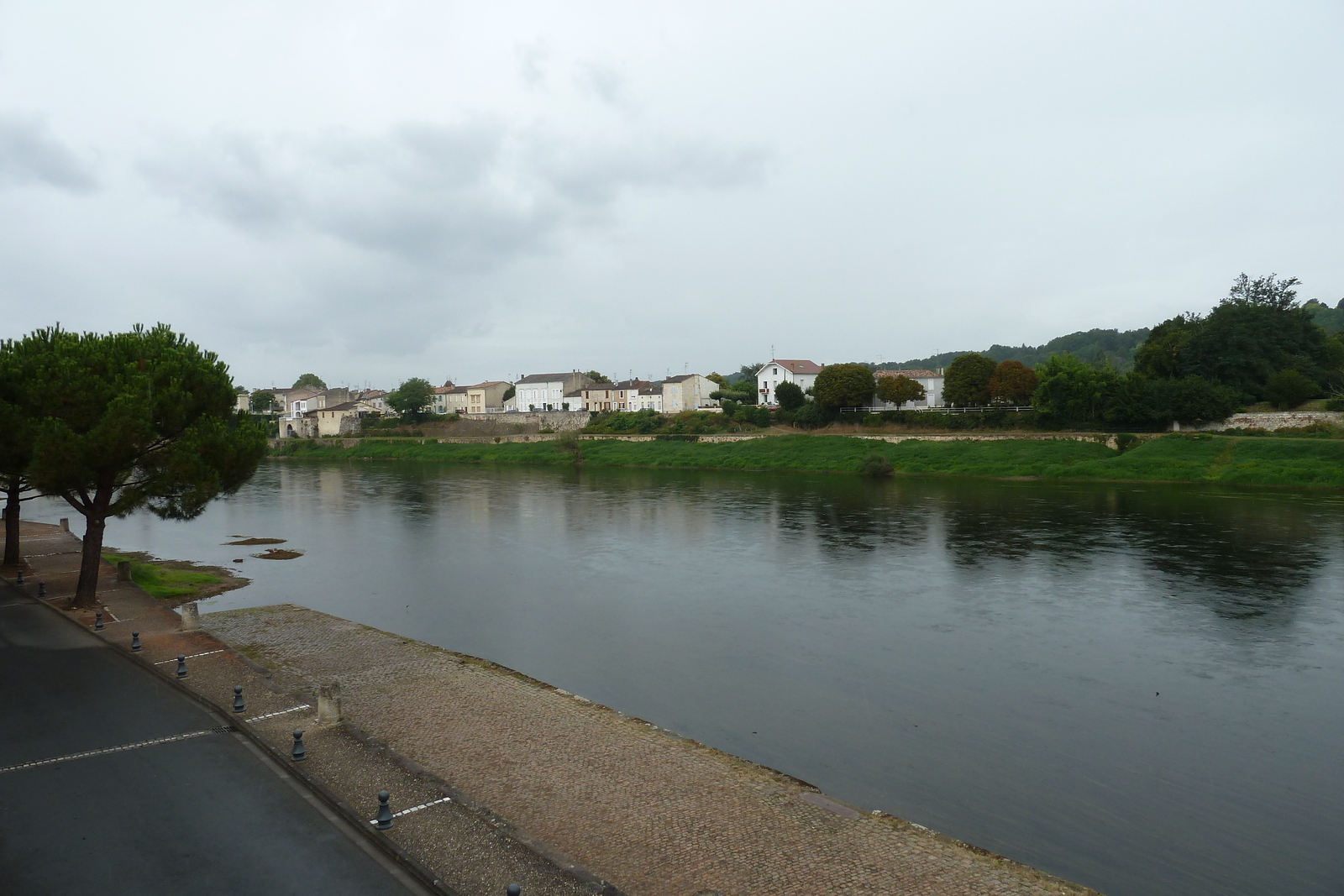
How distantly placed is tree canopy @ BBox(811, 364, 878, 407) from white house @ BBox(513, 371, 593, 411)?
39837 millimetres

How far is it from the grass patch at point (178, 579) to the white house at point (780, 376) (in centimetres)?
6337

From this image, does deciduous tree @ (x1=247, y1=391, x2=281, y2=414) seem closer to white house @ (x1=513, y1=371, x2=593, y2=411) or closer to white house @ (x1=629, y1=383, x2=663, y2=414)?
white house @ (x1=513, y1=371, x2=593, y2=411)

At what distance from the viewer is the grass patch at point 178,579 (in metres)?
21.1

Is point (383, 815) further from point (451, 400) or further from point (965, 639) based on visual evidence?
point (451, 400)

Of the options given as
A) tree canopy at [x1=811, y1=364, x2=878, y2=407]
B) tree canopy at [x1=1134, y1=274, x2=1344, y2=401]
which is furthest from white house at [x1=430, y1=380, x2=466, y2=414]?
tree canopy at [x1=1134, y1=274, x2=1344, y2=401]

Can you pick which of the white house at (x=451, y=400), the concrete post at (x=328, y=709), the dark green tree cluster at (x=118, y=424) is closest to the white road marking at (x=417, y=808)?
the concrete post at (x=328, y=709)

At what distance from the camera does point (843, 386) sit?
216 ft

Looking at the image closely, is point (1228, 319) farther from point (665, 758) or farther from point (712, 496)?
point (665, 758)

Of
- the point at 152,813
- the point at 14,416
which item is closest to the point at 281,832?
the point at 152,813

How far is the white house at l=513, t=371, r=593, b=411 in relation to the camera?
101 metres

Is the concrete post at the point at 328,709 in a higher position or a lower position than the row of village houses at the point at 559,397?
lower

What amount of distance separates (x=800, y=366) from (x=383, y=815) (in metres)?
79.4

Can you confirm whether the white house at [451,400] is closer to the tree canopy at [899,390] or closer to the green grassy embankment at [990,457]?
the green grassy embankment at [990,457]

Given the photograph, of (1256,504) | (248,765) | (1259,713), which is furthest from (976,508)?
(248,765)
